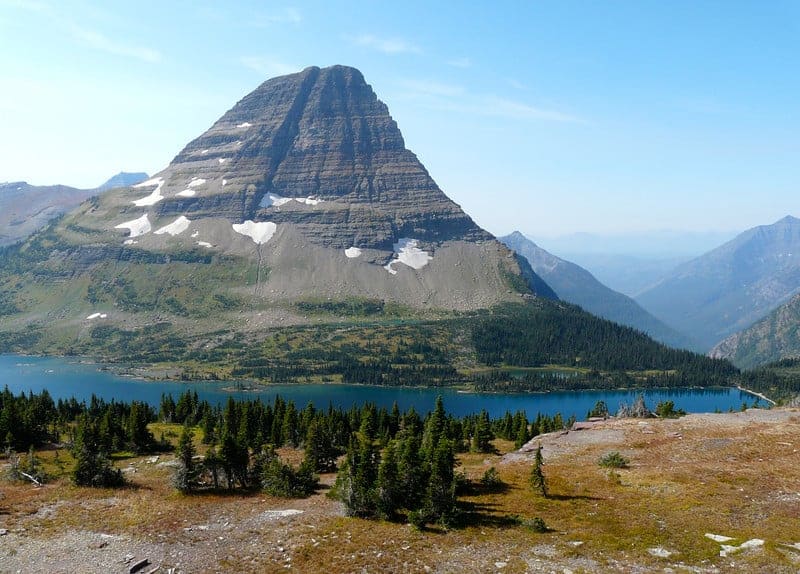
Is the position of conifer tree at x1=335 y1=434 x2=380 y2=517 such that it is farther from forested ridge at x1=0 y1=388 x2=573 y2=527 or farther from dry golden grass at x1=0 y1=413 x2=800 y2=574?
dry golden grass at x1=0 y1=413 x2=800 y2=574

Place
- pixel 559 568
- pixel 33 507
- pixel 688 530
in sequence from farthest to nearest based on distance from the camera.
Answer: pixel 33 507
pixel 688 530
pixel 559 568

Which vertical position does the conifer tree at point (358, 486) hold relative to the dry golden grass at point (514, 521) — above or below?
above

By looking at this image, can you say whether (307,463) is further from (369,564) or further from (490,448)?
(490,448)

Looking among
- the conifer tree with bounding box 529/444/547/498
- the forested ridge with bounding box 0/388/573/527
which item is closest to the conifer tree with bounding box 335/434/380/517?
the forested ridge with bounding box 0/388/573/527

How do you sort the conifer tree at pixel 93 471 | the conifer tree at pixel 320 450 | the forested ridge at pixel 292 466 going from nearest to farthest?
the forested ridge at pixel 292 466
the conifer tree at pixel 93 471
the conifer tree at pixel 320 450

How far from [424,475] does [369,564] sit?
523 inches

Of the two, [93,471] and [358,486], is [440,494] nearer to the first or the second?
[358,486]

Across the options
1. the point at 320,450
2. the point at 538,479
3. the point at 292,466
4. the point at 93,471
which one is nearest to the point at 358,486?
the point at 538,479

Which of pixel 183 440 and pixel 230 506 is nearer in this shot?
pixel 230 506

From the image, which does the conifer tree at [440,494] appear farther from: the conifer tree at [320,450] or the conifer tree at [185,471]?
the conifer tree at [185,471]

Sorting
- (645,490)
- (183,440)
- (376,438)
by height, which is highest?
(183,440)

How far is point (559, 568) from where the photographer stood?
3938 cm

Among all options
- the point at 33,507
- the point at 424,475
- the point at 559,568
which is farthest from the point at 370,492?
the point at 33,507

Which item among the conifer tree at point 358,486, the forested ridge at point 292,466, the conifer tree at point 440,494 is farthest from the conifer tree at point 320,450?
the conifer tree at point 440,494
